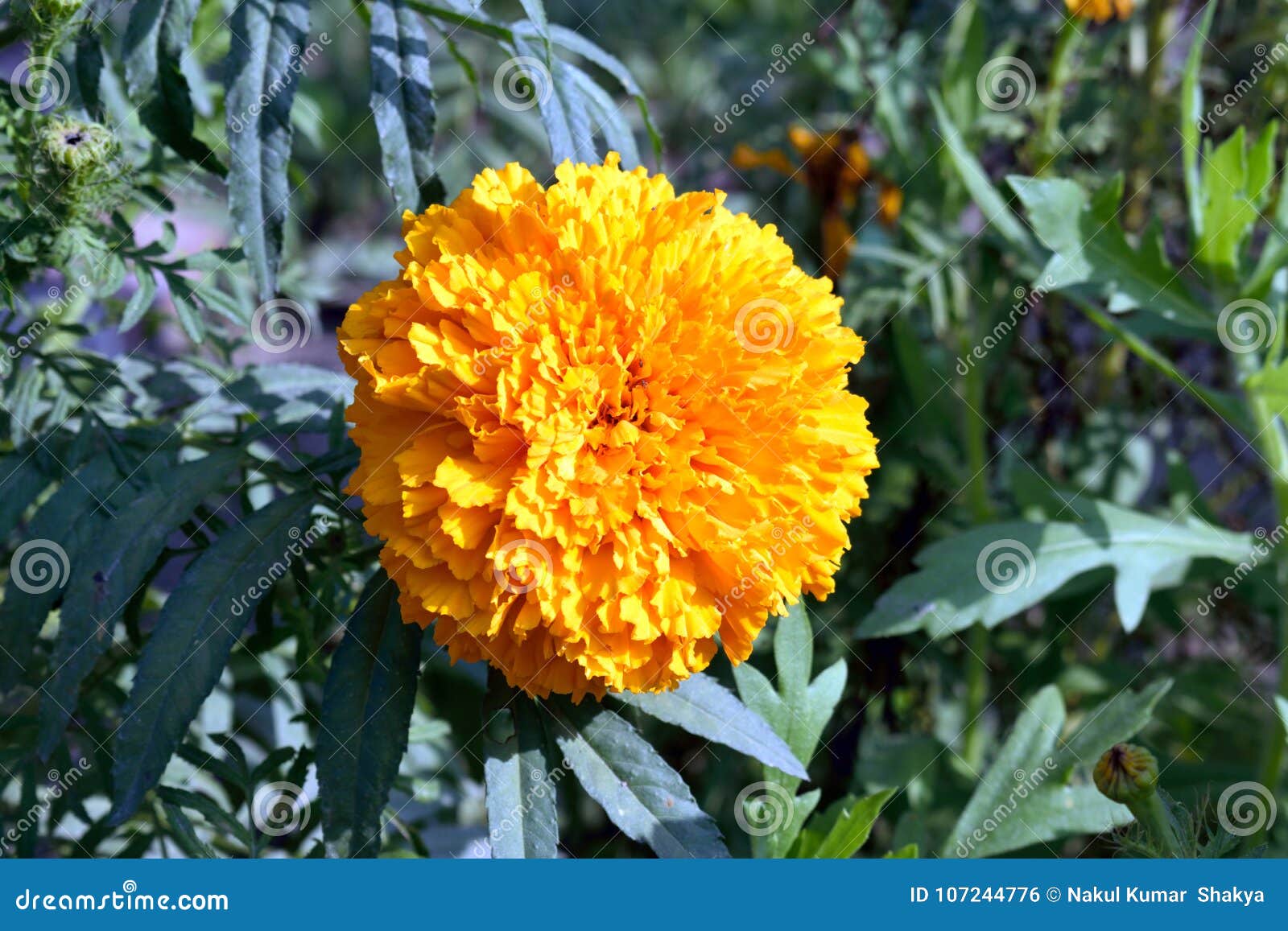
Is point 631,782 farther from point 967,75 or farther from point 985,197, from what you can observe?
point 967,75

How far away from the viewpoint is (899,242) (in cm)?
260

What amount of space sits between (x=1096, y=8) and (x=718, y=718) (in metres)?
1.67

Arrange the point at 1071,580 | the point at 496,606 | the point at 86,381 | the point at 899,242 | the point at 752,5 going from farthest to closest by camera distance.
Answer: the point at 752,5
the point at 899,242
the point at 1071,580
the point at 86,381
the point at 496,606

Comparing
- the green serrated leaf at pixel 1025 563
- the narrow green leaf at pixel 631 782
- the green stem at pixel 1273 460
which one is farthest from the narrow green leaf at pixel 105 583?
the green stem at pixel 1273 460

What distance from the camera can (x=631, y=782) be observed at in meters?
1.44

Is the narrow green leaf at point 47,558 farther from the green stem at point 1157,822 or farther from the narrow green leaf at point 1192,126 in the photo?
the narrow green leaf at point 1192,126

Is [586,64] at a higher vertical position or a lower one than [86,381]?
higher

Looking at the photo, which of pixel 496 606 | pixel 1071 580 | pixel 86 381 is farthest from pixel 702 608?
pixel 1071 580

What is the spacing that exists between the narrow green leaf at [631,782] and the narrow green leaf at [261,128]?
0.66 metres

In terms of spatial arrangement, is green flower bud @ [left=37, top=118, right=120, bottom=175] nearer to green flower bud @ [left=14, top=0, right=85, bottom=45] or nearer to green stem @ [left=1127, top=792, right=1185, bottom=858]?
green flower bud @ [left=14, top=0, right=85, bottom=45]

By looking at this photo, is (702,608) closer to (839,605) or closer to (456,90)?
(839,605)

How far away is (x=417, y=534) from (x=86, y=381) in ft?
2.48

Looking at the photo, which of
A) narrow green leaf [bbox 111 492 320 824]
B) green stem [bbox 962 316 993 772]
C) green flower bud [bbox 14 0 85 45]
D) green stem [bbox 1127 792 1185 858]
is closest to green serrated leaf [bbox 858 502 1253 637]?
green stem [bbox 962 316 993 772]

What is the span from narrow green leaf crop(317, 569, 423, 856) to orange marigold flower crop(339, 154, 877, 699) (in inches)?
4.1
